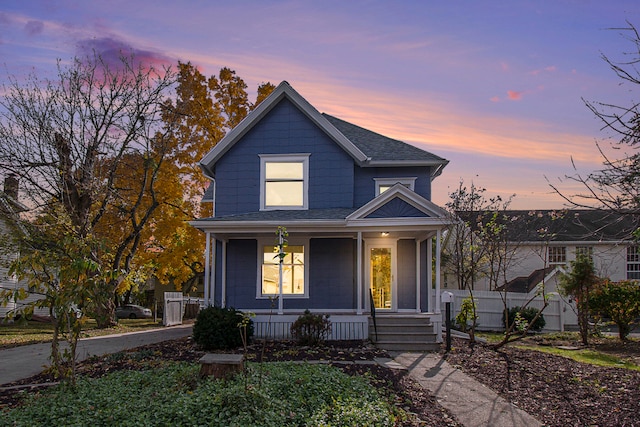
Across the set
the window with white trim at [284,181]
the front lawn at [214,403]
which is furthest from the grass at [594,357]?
the window with white trim at [284,181]

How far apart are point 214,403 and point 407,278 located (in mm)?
11464

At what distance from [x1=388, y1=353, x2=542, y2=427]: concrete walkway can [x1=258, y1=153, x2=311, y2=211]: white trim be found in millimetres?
6529

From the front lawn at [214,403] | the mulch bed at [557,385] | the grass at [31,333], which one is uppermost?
the front lawn at [214,403]

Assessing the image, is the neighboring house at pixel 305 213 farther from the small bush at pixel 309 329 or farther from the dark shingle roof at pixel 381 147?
the small bush at pixel 309 329

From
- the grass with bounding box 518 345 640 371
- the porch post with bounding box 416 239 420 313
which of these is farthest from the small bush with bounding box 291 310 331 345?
the grass with bounding box 518 345 640 371

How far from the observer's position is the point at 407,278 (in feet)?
57.9

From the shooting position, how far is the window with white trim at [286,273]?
1730 centimetres

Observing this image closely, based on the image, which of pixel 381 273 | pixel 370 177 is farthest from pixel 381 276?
pixel 370 177

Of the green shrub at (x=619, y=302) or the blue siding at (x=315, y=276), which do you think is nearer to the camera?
the blue siding at (x=315, y=276)

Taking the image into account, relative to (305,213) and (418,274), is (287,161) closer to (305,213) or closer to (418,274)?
(305,213)

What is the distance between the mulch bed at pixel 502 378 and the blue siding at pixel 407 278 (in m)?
2.61

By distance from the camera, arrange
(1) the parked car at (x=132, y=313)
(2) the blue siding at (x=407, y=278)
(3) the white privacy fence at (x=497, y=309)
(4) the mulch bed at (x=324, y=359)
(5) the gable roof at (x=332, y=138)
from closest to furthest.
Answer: (4) the mulch bed at (x=324, y=359)
(5) the gable roof at (x=332, y=138)
(2) the blue siding at (x=407, y=278)
(3) the white privacy fence at (x=497, y=309)
(1) the parked car at (x=132, y=313)

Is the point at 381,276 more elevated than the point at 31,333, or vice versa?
the point at 381,276

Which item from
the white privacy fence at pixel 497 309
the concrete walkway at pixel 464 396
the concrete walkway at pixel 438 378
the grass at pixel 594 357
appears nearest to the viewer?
the concrete walkway at pixel 464 396
